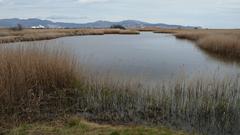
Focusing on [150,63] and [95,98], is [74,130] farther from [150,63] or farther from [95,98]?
[150,63]

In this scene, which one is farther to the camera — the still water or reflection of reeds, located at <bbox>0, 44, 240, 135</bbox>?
the still water

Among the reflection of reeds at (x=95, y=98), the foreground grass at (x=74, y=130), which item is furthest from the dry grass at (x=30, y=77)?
the foreground grass at (x=74, y=130)

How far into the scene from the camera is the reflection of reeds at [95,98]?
22.4 ft

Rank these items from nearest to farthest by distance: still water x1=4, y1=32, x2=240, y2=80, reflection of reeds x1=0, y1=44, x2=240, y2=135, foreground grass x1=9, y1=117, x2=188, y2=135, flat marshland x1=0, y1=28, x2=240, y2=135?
1. foreground grass x1=9, y1=117, x2=188, y2=135
2. flat marshland x1=0, y1=28, x2=240, y2=135
3. reflection of reeds x1=0, y1=44, x2=240, y2=135
4. still water x1=4, y1=32, x2=240, y2=80

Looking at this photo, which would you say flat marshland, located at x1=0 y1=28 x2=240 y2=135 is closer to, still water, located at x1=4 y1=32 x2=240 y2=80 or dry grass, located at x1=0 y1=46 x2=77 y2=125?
dry grass, located at x1=0 y1=46 x2=77 y2=125

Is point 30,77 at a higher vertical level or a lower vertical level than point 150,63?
higher

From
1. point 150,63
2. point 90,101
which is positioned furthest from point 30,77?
point 150,63

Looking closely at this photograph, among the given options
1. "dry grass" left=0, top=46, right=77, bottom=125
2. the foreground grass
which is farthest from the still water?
the foreground grass

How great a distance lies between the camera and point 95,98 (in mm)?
7812

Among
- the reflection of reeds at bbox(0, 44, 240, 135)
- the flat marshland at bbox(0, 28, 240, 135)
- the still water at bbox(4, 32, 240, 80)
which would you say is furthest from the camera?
the still water at bbox(4, 32, 240, 80)

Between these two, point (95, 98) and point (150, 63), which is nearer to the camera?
point (95, 98)

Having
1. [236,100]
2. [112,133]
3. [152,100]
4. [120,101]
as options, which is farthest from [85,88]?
[236,100]

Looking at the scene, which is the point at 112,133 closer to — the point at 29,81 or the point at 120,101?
the point at 120,101

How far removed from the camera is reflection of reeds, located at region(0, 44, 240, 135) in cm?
683
